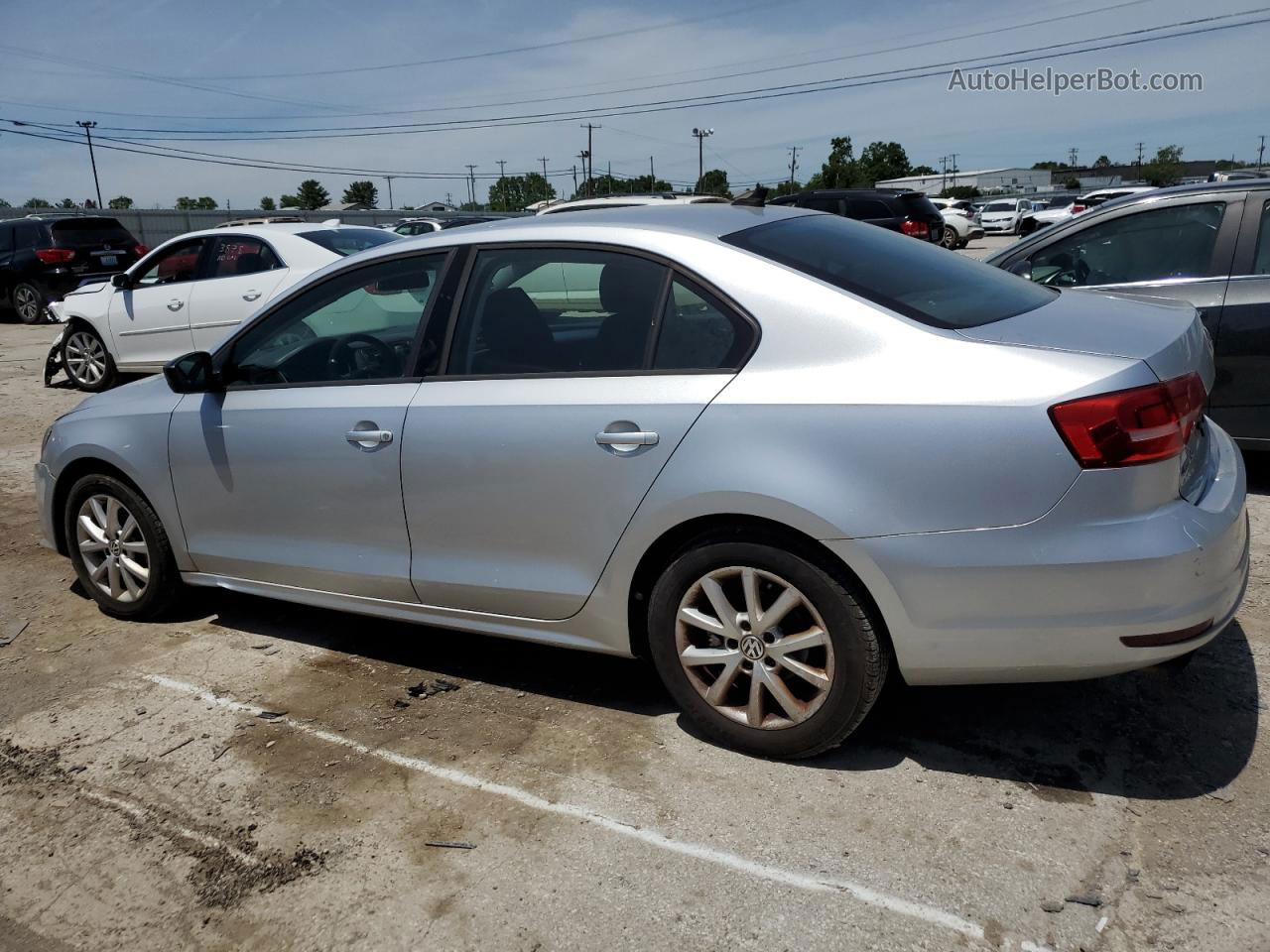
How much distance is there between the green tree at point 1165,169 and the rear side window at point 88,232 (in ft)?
244

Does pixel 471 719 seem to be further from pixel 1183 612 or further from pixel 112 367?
pixel 112 367

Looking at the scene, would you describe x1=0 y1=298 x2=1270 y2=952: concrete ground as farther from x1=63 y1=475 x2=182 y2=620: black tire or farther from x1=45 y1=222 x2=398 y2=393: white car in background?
x1=45 y1=222 x2=398 y2=393: white car in background

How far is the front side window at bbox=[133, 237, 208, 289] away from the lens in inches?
392

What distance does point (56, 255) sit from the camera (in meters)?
17.6

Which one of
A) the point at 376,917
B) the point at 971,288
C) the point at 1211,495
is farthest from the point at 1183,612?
the point at 376,917

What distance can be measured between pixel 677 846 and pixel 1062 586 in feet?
4.05

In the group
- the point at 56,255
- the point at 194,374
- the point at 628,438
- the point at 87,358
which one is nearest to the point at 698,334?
the point at 628,438

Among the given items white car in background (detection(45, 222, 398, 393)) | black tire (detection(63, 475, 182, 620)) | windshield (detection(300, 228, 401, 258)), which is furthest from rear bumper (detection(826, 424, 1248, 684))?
windshield (detection(300, 228, 401, 258))

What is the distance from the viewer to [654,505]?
123 inches

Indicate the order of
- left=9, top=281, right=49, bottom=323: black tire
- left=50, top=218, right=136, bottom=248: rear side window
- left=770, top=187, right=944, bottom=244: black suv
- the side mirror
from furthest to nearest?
left=770, top=187, right=944, bottom=244: black suv < left=9, top=281, right=49, bottom=323: black tire < left=50, top=218, right=136, bottom=248: rear side window < the side mirror

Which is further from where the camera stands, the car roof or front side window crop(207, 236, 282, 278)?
front side window crop(207, 236, 282, 278)

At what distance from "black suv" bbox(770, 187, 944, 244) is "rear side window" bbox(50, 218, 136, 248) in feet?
37.9

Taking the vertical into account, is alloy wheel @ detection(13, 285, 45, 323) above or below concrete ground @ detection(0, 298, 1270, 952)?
above

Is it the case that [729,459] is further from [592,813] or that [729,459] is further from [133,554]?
[133,554]
